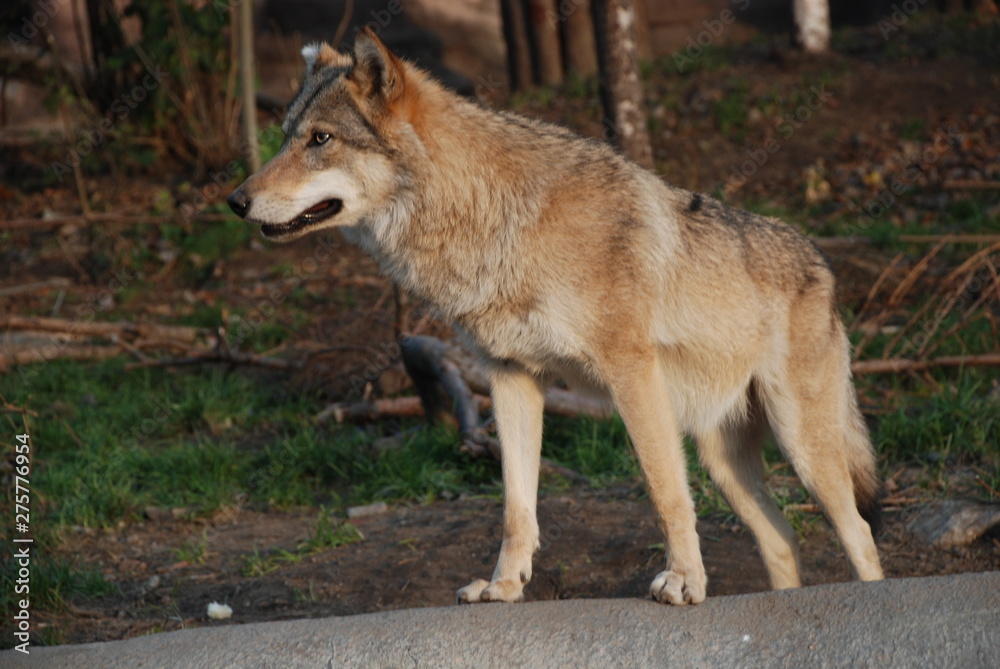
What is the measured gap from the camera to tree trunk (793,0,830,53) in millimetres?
11812

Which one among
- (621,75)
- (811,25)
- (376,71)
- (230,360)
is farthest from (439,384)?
(811,25)

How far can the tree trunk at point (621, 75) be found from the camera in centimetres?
791

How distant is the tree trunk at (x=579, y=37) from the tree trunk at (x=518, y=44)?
659 millimetres

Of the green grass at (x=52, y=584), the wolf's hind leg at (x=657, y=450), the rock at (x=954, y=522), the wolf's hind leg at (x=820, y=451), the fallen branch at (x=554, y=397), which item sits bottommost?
the rock at (x=954, y=522)

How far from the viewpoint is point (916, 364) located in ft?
19.4

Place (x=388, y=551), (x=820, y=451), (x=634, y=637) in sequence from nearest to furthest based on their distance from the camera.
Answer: (x=634, y=637) < (x=820, y=451) < (x=388, y=551)

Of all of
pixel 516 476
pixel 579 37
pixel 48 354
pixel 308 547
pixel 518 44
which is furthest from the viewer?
pixel 518 44

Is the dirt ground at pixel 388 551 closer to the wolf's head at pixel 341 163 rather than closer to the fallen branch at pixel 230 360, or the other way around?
the fallen branch at pixel 230 360

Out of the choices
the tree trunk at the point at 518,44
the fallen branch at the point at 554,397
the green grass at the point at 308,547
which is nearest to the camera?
the green grass at the point at 308,547

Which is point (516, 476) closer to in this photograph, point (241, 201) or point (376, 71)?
point (241, 201)

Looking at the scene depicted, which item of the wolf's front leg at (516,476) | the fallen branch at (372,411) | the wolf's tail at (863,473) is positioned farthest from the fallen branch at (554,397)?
the wolf's front leg at (516,476)

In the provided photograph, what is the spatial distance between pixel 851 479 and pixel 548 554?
4.64 ft

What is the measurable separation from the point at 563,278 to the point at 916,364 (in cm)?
341

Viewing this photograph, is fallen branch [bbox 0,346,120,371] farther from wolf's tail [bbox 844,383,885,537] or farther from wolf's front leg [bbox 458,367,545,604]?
wolf's tail [bbox 844,383,885,537]
